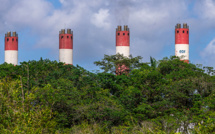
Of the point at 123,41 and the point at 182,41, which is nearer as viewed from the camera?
the point at 123,41

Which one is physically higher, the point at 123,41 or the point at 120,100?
the point at 123,41

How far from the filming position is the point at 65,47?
A: 5541 centimetres

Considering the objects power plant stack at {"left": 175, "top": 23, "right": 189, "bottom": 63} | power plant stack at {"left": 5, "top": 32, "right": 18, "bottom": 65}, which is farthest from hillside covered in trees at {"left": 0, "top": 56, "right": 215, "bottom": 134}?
power plant stack at {"left": 5, "top": 32, "right": 18, "bottom": 65}

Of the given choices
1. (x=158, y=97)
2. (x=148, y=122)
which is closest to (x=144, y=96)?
(x=158, y=97)

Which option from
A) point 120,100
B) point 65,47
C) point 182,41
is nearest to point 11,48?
point 65,47

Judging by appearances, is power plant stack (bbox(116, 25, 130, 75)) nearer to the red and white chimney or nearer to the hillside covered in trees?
the red and white chimney

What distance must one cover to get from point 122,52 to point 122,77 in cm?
1702

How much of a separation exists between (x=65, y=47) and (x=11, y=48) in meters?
7.74

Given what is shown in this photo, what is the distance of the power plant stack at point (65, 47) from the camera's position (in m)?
55.1

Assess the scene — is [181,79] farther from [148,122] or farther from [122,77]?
[148,122]

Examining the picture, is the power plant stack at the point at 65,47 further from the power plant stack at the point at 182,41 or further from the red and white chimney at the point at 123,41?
the power plant stack at the point at 182,41

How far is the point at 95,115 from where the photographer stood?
26.0 metres

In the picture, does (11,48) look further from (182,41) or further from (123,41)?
(182,41)

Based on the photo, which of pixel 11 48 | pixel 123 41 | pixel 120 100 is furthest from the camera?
pixel 11 48
